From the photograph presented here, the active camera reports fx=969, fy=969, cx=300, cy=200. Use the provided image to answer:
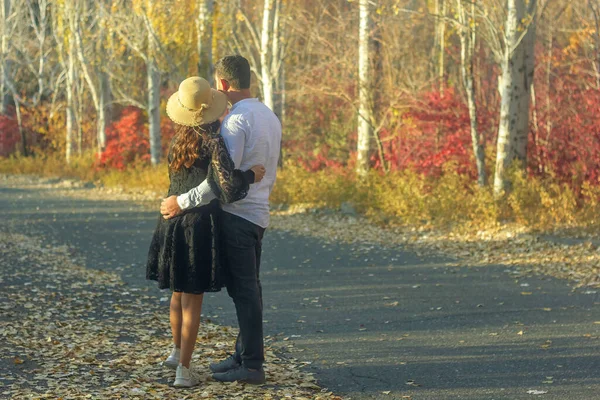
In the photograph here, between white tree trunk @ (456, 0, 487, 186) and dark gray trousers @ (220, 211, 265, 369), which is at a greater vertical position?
white tree trunk @ (456, 0, 487, 186)

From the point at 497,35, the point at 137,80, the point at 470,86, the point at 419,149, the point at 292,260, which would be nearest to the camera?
the point at 292,260

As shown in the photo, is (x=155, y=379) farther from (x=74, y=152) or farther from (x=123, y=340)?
(x=74, y=152)

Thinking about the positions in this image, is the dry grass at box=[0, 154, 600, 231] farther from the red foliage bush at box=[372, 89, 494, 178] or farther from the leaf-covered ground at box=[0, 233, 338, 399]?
the leaf-covered ground at box=[0, 233, 338, 399]

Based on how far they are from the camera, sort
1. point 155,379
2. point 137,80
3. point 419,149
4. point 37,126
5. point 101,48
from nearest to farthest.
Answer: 1. point 155,379
2. point 419,149
3. point 101,48
4. point 137,80
5. point 37,126

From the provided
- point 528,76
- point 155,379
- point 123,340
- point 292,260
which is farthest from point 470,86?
point 155,379

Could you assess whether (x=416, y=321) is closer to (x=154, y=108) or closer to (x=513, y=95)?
(x=513, y=95)

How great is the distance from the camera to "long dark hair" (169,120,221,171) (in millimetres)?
5996

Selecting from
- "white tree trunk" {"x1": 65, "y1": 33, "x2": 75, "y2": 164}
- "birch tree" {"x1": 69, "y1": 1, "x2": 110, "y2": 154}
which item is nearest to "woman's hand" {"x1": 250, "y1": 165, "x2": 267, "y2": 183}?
"birch tree" {"x1": 69, "y1": 1, "x2": 110, "y2": 154}

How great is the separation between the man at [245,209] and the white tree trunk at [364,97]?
14033mm

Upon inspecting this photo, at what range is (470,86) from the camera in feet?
56.0

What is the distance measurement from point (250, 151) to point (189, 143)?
39 centimetres

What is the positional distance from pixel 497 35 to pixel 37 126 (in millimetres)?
30336

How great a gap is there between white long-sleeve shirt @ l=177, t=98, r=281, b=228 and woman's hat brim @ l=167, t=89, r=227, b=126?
7 cm

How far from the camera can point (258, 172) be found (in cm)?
Answer: 608
